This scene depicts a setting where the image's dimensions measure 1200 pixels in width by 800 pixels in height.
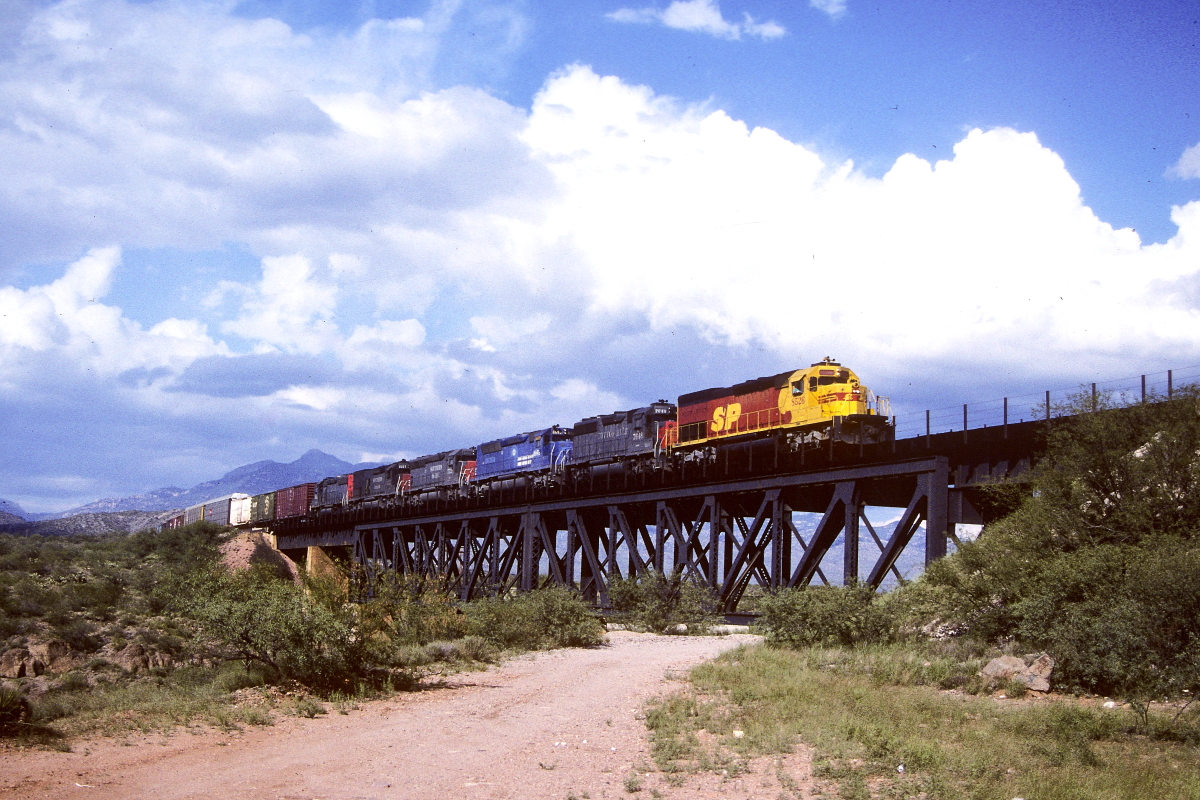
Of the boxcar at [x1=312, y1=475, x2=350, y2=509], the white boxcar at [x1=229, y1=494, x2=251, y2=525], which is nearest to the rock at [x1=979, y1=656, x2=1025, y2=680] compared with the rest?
the boxcar at [x1=312, y1=475, x2=350, y2=509]

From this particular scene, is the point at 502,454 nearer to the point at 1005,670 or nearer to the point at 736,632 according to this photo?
the point at 736,632

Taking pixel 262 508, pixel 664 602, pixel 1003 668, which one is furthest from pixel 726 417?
pixel 262 508

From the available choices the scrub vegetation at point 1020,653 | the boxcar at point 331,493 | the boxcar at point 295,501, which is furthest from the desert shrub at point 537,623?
the boxcar at point 295,501

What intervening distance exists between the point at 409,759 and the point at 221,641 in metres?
10.7

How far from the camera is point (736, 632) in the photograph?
3225 cm

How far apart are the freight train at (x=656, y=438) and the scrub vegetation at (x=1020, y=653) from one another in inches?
314

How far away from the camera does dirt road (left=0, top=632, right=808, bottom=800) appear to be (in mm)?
11172

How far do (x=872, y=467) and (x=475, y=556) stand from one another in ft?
90.0

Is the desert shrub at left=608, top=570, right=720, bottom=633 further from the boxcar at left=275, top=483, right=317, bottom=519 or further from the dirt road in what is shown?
the boxcar at left=275, top=483, right=317, bottom=519

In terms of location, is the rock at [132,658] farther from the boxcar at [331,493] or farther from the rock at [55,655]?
the boxcar at [331,493]

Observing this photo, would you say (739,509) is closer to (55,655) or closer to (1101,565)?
(1101,565)

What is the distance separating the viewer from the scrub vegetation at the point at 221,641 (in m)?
16.3

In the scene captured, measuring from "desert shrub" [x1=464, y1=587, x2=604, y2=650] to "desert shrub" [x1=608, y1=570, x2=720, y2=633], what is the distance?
433 cm

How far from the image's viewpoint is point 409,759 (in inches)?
506
